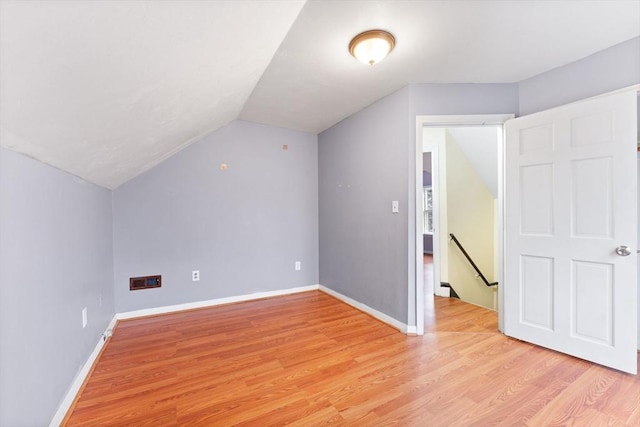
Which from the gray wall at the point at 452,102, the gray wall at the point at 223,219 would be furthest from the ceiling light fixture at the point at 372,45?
the gray wall at the point at 223,219

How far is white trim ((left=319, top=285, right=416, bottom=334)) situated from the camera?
97.7 inches

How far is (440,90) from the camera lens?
245cm

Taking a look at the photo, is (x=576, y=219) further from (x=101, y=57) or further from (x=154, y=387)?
(x=154, y=387)

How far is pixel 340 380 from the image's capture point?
1790mm

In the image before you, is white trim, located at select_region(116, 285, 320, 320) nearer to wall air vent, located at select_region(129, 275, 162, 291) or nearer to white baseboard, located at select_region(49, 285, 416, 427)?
white baseboard, located at select_region(49, 285, 416, 427)

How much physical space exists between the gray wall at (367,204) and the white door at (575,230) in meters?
0.91

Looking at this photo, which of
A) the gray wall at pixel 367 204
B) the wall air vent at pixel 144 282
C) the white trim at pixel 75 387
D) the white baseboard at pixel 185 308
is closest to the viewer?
the white trim at pixel 75 387

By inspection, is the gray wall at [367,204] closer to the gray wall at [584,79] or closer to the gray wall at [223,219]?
the gray wall at [223,219]

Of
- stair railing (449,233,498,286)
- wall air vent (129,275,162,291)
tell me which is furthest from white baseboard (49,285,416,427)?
stair railing (449,233,498,286)

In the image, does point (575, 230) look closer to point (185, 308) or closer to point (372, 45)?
point (372, 45)

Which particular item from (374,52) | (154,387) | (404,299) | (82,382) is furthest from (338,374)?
(374,52)

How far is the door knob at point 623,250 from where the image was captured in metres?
1.80

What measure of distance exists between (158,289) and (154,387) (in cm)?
146

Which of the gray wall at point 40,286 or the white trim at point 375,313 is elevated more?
the gray wall at point 40,286
